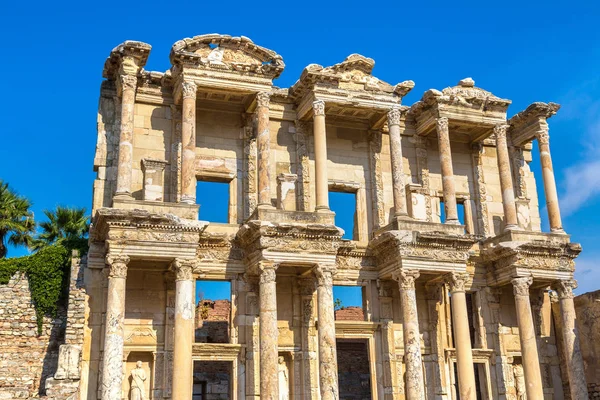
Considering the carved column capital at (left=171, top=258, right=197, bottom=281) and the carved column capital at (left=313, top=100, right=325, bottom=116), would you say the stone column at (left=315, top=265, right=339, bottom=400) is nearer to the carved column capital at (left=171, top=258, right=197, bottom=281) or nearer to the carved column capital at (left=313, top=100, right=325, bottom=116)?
the carved column capital at (left=171, top=258, right=197, bottom=281)

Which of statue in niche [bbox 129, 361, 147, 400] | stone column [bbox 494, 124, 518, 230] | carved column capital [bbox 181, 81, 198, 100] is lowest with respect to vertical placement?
statue in niche [bbox 129, 361, 147, 400]

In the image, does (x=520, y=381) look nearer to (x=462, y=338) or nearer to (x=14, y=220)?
(x=462, y=338)

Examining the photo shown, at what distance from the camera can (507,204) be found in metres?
21.8

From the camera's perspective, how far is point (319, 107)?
20.7 meters

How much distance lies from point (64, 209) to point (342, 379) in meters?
12.4

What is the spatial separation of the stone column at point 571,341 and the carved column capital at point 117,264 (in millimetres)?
12613

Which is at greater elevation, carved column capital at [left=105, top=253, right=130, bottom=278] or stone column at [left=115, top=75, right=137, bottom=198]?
stone column at [left=115, top=75, right=137, bottom=198]

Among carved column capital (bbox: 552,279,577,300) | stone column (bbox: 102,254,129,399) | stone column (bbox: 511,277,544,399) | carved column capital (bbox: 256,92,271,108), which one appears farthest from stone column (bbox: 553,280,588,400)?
stone column (bbox: 102,254,129,399)

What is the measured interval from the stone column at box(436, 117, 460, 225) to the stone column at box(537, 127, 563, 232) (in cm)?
324

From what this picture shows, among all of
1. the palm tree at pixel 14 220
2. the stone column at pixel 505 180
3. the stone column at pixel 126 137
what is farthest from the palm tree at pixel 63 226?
the stone column at pixel 505 180

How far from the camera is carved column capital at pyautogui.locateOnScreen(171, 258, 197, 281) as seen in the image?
17516mm

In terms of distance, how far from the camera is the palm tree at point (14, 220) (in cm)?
2480

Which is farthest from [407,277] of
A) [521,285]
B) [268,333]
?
[268,333]

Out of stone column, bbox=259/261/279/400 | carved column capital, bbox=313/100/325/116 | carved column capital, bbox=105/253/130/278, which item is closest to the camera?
carved column capital, bbox=105/253/130/278
